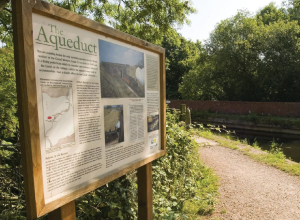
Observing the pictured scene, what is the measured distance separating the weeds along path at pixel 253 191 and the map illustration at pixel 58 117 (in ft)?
8.57

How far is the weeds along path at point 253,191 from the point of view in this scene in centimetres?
339

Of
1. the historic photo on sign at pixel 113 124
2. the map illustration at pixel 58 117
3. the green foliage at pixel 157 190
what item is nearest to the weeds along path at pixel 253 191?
the green foliage at pixel 157 190

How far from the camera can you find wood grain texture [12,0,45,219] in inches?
45.8

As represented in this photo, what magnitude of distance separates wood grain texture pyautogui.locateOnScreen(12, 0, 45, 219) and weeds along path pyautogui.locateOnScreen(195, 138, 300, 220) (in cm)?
267

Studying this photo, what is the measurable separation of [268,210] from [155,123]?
2.46 metres

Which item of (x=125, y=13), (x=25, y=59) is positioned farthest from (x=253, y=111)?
(x=25, y=59)

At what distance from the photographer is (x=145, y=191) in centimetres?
222

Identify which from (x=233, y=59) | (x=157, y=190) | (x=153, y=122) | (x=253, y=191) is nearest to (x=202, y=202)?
(x=157, y=190)

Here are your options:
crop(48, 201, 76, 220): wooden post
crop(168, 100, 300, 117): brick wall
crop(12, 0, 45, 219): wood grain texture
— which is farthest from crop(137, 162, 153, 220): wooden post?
crop(168, 100, 300, 117): brick wall

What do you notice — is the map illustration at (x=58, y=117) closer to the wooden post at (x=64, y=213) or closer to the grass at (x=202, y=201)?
the wooden post at (x=64, y=213)

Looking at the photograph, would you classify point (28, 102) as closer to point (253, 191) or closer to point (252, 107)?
point (253, 191)

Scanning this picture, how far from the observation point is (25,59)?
1.16 metres

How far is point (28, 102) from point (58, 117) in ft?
0.64

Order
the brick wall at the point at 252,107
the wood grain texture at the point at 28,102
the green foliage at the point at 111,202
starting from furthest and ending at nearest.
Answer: the brick wall at the point at 252,107
the green foliage at the point at 111,202
the wood grain texture at the point at 28,102
